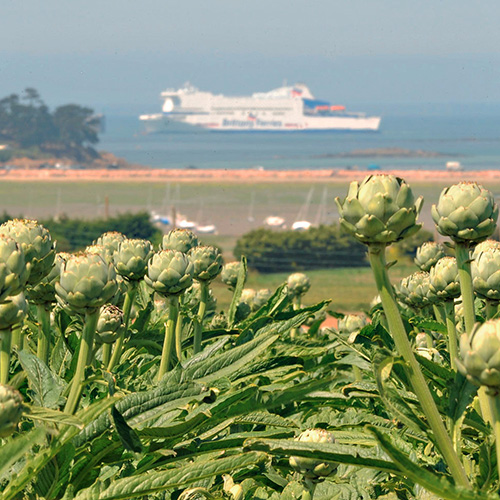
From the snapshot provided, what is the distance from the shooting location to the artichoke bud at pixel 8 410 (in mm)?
944

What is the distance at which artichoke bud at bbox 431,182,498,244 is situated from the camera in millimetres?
1313

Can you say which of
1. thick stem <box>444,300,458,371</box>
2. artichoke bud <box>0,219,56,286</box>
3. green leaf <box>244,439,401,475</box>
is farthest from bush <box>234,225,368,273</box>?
green leaf <box>244,439,401,475</box>

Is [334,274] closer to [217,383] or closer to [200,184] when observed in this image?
[217,383]

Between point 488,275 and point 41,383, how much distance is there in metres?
0.76

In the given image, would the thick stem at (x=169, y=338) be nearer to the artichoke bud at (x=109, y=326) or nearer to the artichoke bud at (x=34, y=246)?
the artichoke bud at (x=109, y=326)

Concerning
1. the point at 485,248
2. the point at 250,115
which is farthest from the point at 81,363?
the point at 250,115

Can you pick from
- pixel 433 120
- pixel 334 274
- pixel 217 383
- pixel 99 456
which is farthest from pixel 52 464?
pixel 433 120

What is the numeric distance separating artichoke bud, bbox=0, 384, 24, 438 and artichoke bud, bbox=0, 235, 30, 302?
154 mm

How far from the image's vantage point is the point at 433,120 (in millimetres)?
132375

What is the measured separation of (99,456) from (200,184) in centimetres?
5057

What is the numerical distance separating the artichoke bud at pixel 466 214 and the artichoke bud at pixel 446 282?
0.48 m

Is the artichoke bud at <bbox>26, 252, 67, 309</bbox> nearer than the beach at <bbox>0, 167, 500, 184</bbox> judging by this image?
Yes

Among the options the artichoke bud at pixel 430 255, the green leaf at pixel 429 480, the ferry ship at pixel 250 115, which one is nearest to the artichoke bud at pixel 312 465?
the green leaf at pixel 429 480

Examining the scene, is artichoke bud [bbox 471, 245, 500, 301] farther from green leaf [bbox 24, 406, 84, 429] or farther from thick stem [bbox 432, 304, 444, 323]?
green leaf [bbox 24, 406, 84, 429]
